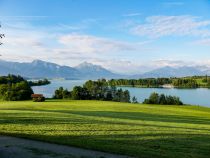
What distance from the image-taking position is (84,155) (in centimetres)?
1335

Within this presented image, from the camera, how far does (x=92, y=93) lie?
342 ft

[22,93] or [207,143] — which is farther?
[22,93]

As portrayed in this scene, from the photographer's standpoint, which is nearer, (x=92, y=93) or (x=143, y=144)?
(x=143, y=144)

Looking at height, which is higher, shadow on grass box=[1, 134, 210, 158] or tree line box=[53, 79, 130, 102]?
tree line box=[53, 79, 130, 102]

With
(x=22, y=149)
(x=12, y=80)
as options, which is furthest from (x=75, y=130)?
(x=12, y=80)

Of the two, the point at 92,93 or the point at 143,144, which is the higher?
the point at 92,93

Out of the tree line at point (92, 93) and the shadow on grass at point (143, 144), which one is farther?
the tree line at point (92, 93)

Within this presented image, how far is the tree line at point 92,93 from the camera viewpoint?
95.1 metres

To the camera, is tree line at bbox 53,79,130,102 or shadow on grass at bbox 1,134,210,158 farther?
tree line at bbox 53,79,130,102

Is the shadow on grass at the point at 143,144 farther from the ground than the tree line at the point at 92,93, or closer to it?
closer to it

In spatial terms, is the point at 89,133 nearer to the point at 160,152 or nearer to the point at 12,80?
the point at 160,152

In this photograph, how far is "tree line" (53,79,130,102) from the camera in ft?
312

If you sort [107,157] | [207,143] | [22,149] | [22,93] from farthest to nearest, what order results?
[22,93] < [207,143] < [22,149] < [107,157]

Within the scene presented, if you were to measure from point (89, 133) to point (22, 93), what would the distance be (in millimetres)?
67717
